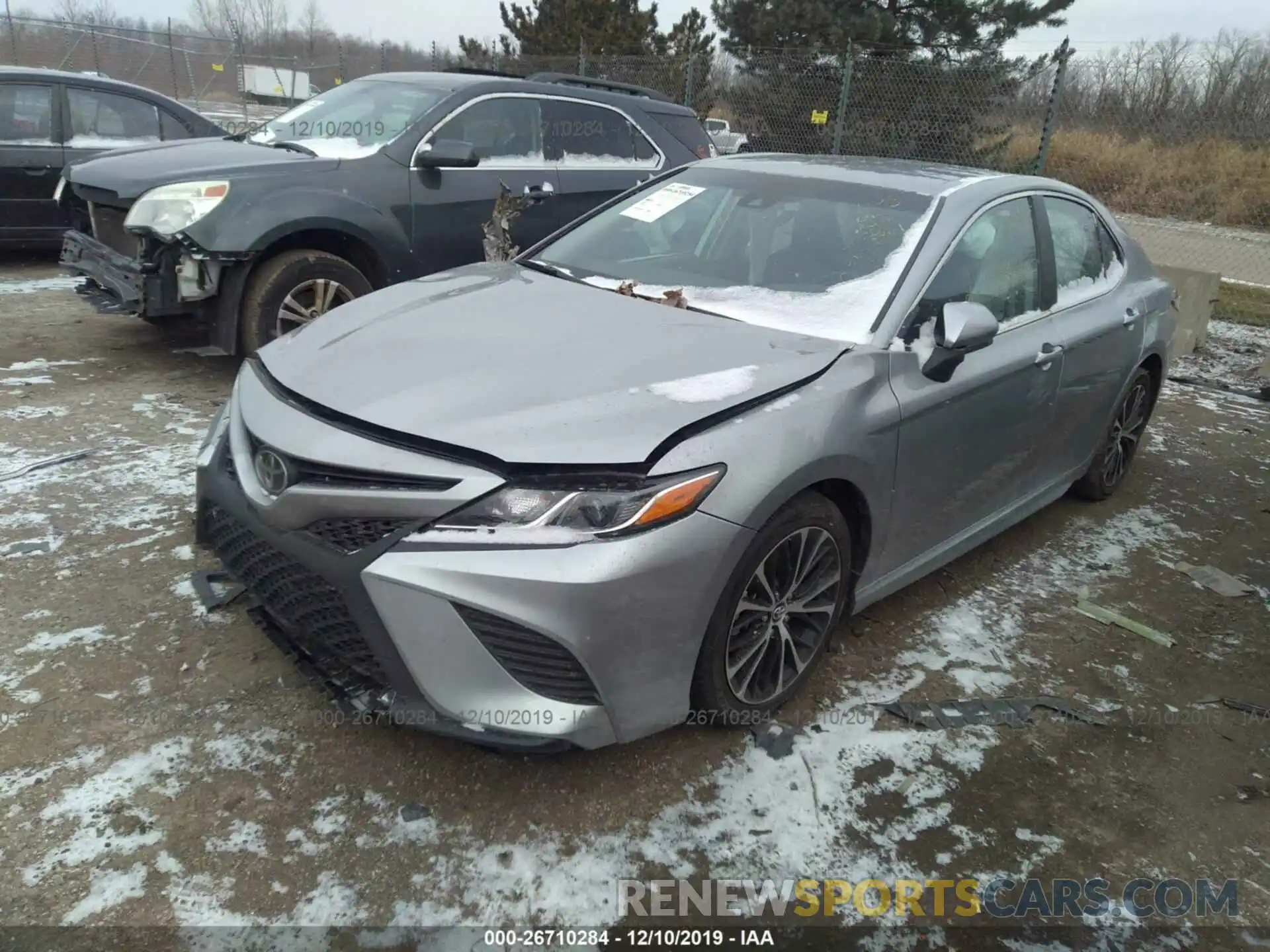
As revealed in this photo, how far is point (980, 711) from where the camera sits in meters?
2.92

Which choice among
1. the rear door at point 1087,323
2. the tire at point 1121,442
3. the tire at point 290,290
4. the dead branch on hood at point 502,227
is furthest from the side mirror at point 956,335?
the tire at point 290,290

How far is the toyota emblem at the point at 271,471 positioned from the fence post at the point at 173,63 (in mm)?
20697

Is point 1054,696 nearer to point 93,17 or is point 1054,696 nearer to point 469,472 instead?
point 469,472

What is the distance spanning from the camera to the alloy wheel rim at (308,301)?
500cm

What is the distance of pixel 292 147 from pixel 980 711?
16.5 ft

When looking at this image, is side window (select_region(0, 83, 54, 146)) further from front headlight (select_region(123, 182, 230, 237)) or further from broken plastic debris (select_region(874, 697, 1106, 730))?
broken plastic debris (select_region(874, 697, 1106, 730))

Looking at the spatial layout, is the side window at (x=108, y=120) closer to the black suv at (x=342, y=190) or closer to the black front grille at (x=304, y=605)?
the black suv at (x=342, y=190)

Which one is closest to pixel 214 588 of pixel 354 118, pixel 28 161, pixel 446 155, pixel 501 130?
pixel 446 155

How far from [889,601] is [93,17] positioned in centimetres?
3598

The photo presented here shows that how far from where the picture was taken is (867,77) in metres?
11.8

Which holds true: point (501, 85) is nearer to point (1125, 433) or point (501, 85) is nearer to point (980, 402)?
point (980, 402)

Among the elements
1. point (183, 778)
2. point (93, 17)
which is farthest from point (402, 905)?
point (93, 17)

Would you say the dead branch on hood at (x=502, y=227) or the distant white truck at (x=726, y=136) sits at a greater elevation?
the distant white truck at (x=726, y=136)

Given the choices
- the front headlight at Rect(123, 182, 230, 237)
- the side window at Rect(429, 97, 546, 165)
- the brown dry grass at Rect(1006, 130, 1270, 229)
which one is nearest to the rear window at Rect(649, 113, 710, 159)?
the side window at Rect(429, 97, 546, 165)
